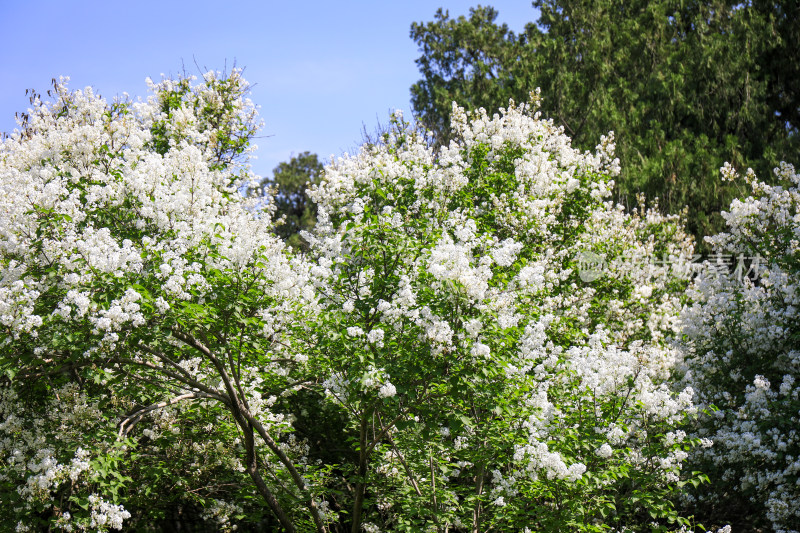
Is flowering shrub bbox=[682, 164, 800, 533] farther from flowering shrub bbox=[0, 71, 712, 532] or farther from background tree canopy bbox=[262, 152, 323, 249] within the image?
background tree canopy bbox=[262, 152, 323, 249]

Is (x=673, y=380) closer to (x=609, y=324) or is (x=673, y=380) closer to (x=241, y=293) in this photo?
(x=609, y=324)

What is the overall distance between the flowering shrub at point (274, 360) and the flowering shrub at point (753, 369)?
145 centimetres

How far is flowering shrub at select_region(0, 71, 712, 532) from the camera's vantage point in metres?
5.14

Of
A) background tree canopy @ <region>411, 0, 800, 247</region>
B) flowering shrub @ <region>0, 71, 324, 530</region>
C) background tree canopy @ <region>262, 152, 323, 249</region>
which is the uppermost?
background tree canopy @ <region>262, 152, 323, 249</region>

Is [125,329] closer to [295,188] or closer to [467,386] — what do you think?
[467,386]

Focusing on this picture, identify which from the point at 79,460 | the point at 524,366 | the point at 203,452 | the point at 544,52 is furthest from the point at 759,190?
the point at 544,52

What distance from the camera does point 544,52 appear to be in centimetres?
2011

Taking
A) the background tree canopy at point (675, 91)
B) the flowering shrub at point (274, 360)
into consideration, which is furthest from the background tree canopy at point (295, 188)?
the flowering shrub at point (274, 360)

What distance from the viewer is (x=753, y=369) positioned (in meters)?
8.23

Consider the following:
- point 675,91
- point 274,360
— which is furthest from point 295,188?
point 274,360

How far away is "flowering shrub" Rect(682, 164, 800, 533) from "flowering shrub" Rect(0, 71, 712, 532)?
1.45m

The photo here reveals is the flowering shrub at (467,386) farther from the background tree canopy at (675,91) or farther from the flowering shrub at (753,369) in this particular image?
the background tree canopy at (675,91)

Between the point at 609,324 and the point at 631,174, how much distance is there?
6.60m

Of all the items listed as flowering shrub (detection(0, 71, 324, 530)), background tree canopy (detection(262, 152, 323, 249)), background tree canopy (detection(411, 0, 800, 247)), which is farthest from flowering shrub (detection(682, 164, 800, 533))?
background tree canopy (detection(262, 152, 323, 249))
